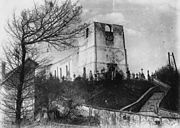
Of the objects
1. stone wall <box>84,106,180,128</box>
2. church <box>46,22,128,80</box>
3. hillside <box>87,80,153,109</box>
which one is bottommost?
stone wall <box>84,106,180,128</box>

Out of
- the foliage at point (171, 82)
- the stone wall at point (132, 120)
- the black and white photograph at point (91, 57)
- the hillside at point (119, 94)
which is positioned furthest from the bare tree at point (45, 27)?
the foliage at point (171, 82)

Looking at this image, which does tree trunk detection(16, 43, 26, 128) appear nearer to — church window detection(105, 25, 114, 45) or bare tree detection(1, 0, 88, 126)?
bare tree detection(1, 0, 88, 126)

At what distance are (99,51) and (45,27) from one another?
23.4 inches

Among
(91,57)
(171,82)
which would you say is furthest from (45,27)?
(171,82)

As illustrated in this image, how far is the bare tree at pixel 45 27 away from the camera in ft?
8.23

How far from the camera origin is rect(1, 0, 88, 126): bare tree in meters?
2.51

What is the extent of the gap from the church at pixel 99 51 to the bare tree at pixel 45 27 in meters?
0.10

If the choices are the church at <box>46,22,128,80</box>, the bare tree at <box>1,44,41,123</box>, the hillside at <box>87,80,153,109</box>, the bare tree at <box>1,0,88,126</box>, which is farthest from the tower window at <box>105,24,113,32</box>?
the bare tree at <box>1,44,41,123</box>

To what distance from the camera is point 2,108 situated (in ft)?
8.11

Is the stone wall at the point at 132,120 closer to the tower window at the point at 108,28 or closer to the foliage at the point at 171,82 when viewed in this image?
the foliage at the point at 171,82

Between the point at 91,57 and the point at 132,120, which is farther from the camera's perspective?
the point at 91,57

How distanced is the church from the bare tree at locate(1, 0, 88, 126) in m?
0.10

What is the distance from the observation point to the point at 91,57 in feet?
8.38

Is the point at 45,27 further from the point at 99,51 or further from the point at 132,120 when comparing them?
the point at 132,120
